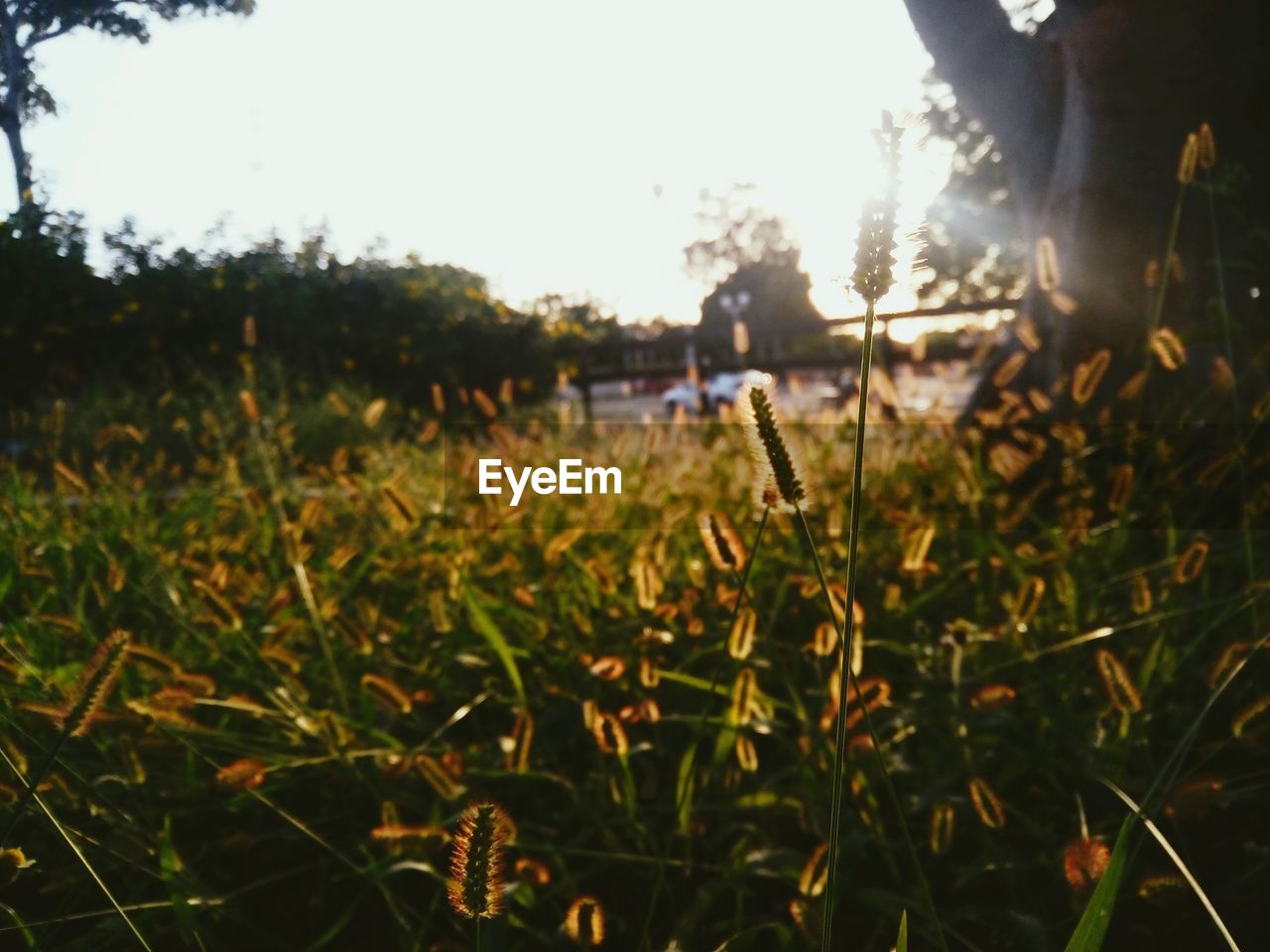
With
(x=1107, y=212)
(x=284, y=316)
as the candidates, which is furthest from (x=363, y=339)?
(x=1107, y=212)

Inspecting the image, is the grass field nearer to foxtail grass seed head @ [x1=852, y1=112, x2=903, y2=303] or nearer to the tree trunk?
foxtail grass seed head @ [x1=852, y1=112, x2=903, y2=303]

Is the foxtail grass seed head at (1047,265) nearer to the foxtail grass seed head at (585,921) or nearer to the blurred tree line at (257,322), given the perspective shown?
the foxtail grass seed head at (585,921)

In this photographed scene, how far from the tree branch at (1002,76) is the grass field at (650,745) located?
1.92m

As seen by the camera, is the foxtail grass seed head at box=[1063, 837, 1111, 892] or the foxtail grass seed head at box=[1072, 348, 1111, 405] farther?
the foxtail grass seed head at box=[1072, 348, 1111, 405]

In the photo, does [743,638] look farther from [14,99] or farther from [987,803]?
[14,99]

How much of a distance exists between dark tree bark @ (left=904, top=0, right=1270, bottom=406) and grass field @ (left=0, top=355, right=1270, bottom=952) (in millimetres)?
1133

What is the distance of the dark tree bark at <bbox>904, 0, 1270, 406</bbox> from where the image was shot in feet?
9.27

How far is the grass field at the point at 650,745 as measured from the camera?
0.92 m

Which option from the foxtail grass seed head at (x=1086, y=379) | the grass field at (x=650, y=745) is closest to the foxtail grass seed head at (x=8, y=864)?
the grass field at (x=650, y=745)

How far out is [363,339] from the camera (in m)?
8.62

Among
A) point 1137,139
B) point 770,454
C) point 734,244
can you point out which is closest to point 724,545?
point 770,454

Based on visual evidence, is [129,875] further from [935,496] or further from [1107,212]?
[1107,212]

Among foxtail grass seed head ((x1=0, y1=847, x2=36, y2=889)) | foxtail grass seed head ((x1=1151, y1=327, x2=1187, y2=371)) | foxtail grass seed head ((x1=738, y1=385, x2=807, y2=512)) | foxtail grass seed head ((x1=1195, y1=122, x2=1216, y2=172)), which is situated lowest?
foxtail grass seed head ((x1=0, y1=847, x2=36, y2=889))

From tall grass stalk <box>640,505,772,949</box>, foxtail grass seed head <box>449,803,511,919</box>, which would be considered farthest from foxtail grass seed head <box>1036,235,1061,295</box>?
foxtail grass seed head <box>449,803,511,919</box>
